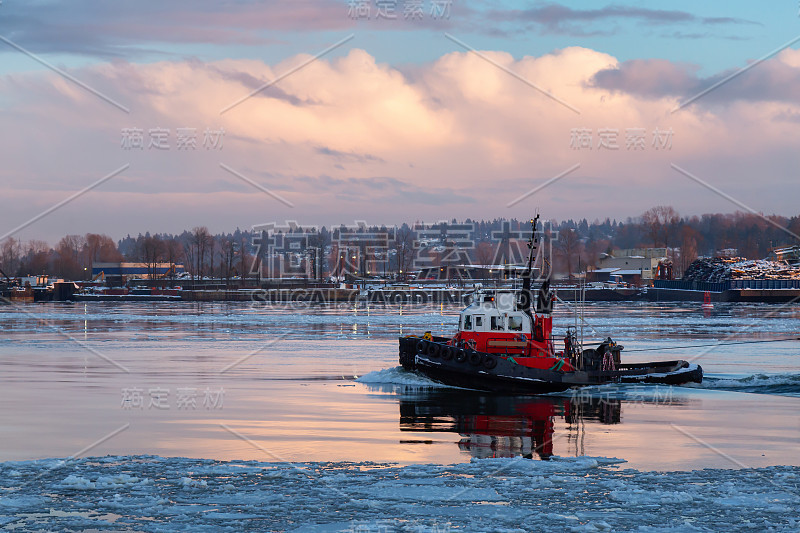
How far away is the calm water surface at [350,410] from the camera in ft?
58.6

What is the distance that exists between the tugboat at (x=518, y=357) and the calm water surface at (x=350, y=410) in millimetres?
611

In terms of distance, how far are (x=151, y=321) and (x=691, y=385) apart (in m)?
51.7

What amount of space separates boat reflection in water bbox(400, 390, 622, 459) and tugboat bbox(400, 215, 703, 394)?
697 millimetres

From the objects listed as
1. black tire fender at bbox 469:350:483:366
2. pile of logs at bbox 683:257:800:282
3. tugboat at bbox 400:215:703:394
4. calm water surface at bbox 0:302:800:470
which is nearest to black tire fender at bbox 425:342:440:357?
tugboat at bbox 400:215:703:394

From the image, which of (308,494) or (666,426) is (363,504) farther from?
(666,426)

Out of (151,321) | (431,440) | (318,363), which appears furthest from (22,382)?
(151,321)

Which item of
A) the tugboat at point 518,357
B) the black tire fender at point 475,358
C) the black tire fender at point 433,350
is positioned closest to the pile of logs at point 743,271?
the tugboat at point 518,357

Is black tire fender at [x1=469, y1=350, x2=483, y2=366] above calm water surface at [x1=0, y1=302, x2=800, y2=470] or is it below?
above

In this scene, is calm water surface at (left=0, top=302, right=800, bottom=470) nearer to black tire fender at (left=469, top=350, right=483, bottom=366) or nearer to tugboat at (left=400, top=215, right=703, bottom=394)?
tugboat at (left=400, top=215, right=703, bottom=394)

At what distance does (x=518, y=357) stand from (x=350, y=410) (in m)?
8.24

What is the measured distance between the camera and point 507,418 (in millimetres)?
23047

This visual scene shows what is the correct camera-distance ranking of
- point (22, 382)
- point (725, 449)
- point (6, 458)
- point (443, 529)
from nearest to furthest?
1. point (443, 529)
2. point (6, 458)
3. point (725, 449)
4. point (22, 382)

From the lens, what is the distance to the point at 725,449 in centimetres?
1828

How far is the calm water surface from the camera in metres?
17.9
